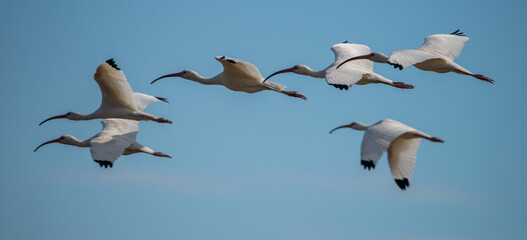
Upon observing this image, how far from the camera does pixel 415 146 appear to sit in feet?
70.8

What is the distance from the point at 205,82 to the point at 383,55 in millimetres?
5265

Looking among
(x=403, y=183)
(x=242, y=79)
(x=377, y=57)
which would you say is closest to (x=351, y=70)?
(x=377, y=57)

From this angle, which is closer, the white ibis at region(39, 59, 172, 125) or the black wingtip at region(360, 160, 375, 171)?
the black wingtip at region(360, 160, 375, 171)

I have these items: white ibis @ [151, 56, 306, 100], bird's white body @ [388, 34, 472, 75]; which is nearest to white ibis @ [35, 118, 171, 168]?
white ibis @ [151, 56, 306, 100]

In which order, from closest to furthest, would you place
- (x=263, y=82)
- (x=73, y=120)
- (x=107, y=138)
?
(x=107, y=138) < (x=263, y=82) < (x=73, y=120)

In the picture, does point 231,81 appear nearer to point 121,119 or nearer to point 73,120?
point 121,119

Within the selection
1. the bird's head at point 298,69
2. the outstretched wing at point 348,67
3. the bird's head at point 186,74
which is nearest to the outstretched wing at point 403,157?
the outstretched wing at point 348,67

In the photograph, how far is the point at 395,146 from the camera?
21.5 meters

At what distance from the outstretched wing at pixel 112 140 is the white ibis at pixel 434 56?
6034mm

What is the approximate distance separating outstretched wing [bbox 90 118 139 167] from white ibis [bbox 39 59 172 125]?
32 cm

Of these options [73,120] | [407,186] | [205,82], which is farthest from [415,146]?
[73,120]

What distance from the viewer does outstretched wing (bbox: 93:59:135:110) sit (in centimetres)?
2430

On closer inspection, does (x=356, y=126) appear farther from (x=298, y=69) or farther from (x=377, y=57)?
(x=298, y=69)

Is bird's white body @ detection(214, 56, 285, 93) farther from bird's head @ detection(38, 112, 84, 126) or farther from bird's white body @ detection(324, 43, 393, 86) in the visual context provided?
bird's head @ detection(38, 112, 84, 126)
